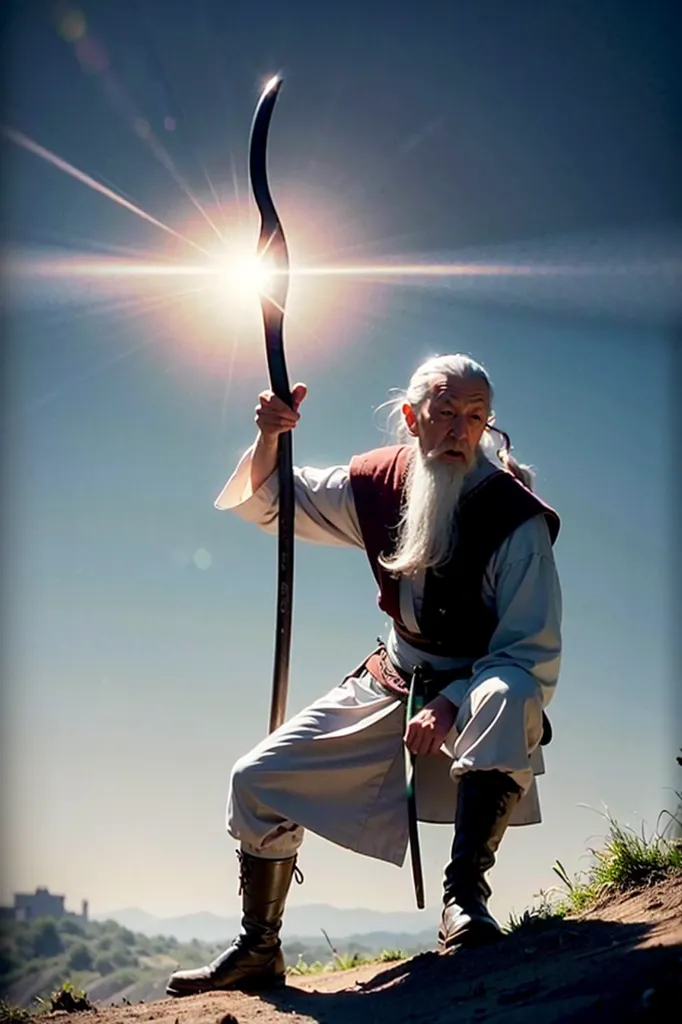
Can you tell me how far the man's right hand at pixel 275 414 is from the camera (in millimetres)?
4691

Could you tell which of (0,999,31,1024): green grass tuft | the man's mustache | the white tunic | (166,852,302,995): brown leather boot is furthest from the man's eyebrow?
(0,999,31,1024): green grass tuft

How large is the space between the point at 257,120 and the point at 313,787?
9.56ft

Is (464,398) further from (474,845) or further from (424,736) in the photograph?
(474,845)

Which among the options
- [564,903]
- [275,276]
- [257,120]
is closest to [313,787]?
[564,903]

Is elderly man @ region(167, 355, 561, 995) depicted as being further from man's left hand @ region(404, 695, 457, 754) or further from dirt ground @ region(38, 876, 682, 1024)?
dirt ground @ region(38, 876, 682, 1024)

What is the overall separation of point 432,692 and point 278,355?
1.54m

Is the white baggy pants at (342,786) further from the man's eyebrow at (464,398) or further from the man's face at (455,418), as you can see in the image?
the man's eyebrow at (464,398)

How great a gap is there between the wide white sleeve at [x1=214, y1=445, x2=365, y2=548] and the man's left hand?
100 cm

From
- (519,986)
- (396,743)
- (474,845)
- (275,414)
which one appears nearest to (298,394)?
(275,414)

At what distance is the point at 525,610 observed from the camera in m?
4.12

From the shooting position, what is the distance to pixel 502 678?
392 centimetres

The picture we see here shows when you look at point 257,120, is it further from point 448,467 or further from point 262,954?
point 262,954

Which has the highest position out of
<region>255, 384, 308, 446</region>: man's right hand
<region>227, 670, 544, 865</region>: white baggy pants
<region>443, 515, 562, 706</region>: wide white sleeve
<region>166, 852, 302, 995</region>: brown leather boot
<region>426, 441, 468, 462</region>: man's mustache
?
<region>255, 384, 308, 446</region>: man's right hand

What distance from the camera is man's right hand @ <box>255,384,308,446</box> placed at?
15.4 feet
